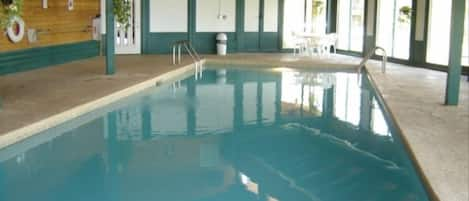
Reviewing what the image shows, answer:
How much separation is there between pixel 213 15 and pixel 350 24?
12.8 ft

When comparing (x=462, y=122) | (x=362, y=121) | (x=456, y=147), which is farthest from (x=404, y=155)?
(x=362, y=121)

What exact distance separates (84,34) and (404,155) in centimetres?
946

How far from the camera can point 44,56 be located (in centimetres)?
1138

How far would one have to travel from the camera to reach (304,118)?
7.75m

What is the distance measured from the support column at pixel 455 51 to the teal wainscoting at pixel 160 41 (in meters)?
9.10

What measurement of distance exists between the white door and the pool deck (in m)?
0.91

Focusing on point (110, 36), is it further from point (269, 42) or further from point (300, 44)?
point (300, 44)

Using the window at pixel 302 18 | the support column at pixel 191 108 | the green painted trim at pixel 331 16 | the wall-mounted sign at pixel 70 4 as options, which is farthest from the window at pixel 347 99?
the wall-mounted sign at pixel 70 4

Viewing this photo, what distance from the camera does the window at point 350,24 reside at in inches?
628

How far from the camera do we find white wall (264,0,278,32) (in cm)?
1630

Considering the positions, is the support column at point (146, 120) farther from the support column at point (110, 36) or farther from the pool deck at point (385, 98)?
the support column at point (110, 36)

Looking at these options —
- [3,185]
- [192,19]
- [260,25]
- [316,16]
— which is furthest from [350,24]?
[3,185]

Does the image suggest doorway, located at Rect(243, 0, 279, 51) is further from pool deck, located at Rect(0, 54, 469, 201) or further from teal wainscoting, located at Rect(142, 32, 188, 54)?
pool deck, located at Rect(0, 54, 469, 201)

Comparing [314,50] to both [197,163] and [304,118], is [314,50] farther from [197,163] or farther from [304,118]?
[197,163]
